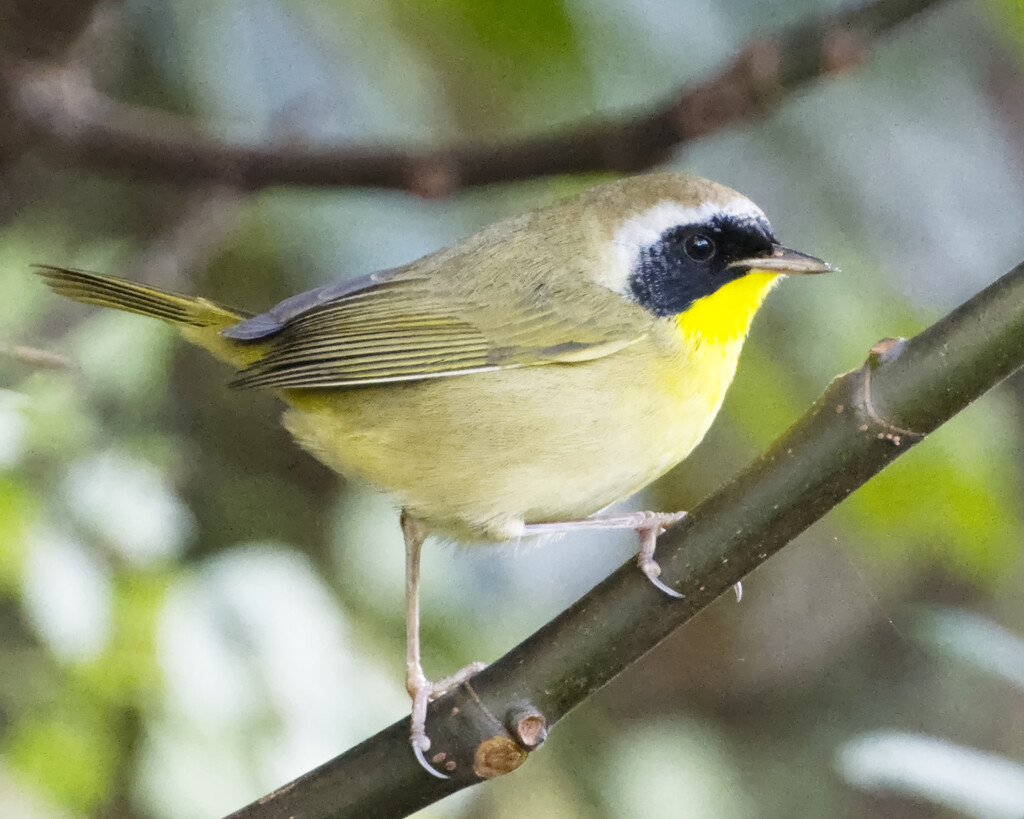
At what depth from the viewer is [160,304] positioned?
1.48 meters

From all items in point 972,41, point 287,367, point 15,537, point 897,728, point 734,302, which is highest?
point 972,41

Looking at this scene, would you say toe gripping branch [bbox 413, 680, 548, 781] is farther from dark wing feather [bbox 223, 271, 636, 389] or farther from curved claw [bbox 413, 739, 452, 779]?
dark wing feather [bbox 223, 271, 636, 389]

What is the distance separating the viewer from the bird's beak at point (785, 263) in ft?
4.08

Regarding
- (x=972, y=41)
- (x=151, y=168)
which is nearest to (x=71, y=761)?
(x=151, y=168)

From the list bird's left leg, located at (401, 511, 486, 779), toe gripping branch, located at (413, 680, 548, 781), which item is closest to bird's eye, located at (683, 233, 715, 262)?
bird's left leg, located at (401, 511, 486, 779)

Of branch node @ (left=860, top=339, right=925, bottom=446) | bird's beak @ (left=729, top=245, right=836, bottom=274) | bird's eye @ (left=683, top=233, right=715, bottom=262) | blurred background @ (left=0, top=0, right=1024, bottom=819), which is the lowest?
blurred background @ (left=0, top=0, right=1024, bottom=819)

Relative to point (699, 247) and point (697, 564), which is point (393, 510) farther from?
point (697, 564)

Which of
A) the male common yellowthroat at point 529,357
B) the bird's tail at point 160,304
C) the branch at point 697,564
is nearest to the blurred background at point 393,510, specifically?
the bird's tail at point 160,304

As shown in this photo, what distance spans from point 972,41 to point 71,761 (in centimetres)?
190

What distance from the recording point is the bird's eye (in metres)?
1.36

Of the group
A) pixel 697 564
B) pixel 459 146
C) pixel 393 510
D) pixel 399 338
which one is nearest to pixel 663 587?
pixel 697 564

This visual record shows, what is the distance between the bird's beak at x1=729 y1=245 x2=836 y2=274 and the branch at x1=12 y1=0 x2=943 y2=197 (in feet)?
1.45

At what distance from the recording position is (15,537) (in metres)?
1.50

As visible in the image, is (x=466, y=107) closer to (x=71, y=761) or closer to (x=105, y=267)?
(x=105, y=267)
